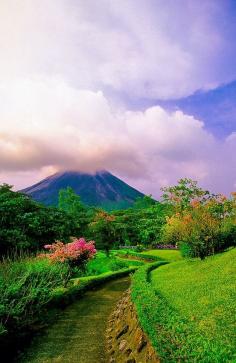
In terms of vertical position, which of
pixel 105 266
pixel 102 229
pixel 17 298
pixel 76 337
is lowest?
pixel 76 337

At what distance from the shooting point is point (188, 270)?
67.9 feet

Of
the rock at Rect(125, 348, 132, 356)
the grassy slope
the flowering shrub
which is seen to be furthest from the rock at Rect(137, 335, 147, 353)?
the flowering shrub

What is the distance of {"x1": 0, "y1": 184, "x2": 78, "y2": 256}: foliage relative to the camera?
28539mm

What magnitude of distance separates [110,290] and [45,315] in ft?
25.8

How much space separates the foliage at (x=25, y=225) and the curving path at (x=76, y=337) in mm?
10101

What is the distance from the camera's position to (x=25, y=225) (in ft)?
105

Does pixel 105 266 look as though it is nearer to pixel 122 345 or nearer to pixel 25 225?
pixel 25 225

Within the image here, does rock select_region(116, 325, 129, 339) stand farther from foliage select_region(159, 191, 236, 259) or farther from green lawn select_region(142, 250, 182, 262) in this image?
green lawn select_region(142, 250, 182, 262)

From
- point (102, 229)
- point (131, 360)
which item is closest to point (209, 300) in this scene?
point (131, 360)

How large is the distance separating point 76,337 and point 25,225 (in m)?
20.0

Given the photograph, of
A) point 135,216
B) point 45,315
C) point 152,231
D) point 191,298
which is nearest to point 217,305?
point 191,298

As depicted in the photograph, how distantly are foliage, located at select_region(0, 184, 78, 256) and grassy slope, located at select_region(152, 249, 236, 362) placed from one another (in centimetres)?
1327

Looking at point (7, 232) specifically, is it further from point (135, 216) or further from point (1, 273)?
point (135, 216)

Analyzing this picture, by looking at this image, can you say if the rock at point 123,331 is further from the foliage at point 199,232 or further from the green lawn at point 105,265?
the green lawn at point 105,265
